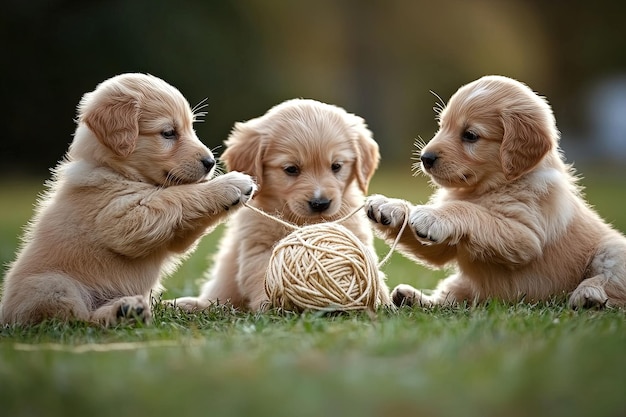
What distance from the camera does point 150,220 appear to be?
4.98 metres

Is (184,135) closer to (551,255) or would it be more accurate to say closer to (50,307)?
(50,307)

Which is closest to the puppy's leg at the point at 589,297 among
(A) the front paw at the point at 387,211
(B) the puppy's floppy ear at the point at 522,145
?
(B) the puppy's floppy ear at the point at 522,145

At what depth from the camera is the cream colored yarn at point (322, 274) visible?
15.9 ft

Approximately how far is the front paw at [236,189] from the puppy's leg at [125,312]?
2.55ft

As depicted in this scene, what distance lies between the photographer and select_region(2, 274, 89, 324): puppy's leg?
4.88 metres

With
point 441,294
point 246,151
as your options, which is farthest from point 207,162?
point 441,294

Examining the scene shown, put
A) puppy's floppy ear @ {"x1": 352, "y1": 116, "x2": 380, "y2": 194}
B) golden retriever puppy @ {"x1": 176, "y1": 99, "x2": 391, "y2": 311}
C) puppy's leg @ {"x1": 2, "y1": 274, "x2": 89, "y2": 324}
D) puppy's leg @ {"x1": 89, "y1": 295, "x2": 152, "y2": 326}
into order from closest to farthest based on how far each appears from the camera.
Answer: puppy's leg @ {"x1": 89, "y1": 295, "x2": 152, "y2": 326} → puppy's leg @ {"x1": 2, "y1": 274, "x2": 89, "y2": 324} → golden retriever puppy @ {"x1": 176, "y1": 99, "x2": 391, "y2": 311} → puppy's floppy ear @ {"x1": 352, "y1": 116, "x2": 380, "y2": 194}

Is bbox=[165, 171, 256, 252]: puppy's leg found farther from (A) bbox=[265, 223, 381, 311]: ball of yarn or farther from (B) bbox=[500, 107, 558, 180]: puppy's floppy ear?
(B) bbox=[500, 107, 558, 180]: puppy's floppy ear

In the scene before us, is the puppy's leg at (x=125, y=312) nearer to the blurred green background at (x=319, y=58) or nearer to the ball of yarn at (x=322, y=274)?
the ball of yarn at (x=322, y=274)

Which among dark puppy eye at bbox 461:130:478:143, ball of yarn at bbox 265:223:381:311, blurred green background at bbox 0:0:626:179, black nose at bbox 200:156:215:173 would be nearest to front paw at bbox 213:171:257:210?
black nose at bbox 200:156:215:173

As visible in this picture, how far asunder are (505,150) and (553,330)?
150 centimetres

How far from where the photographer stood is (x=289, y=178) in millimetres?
5715

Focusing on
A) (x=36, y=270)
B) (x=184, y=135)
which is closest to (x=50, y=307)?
(x=36, y=270)

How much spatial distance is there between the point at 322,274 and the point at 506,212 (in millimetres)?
1282
